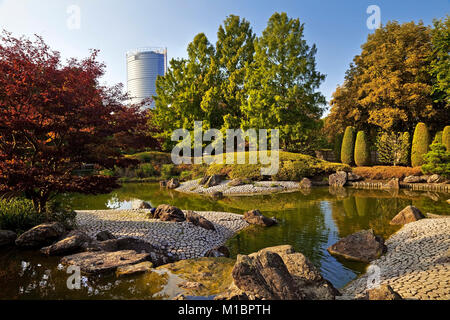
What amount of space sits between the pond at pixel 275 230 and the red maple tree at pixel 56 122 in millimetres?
1590

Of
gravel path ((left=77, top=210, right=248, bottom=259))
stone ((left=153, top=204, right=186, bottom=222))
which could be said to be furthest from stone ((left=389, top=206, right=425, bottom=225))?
stone ((left=153, top=204, right=186, bottom=222))

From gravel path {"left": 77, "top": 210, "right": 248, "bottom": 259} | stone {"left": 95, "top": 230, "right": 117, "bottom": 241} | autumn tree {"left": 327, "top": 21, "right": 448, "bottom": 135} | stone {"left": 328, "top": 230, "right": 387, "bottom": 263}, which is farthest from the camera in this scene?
autumn tree {"left": 327, "top": 21, "right": 448, "bottom": 135}

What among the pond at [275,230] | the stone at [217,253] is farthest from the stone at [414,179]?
the stone at [217,253]

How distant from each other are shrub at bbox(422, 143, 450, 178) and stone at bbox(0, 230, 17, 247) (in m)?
19.5

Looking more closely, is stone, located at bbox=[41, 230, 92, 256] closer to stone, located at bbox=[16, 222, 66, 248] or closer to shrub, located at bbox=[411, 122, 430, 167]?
stone, located at bbox=[16, 222, 66, 248]

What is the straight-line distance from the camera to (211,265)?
14.5 feet

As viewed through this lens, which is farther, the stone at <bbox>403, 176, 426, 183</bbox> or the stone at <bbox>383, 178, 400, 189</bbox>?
the stone at <bbox>403, 176, 426, 183</bbox>

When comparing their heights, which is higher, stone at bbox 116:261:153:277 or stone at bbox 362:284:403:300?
stone at bbox 362:284:403:300

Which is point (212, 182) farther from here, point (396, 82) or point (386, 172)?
point (396, 82)

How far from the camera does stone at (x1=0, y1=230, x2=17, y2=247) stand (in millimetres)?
5293

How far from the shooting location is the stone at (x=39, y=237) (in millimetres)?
5172
